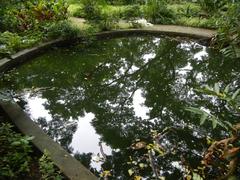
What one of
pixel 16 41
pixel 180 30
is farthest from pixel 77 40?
pixel 180 30

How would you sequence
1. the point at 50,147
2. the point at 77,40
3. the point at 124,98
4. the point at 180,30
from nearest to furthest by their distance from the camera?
the point at 50,147
the point at 124,98
the point at 77,40
the point at 180,30

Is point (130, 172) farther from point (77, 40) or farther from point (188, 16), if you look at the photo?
point (188, 16)

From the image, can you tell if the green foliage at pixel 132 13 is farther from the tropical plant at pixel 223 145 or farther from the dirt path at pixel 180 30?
the tropical plant at pixel 223 145

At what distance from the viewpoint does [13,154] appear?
3.58 m

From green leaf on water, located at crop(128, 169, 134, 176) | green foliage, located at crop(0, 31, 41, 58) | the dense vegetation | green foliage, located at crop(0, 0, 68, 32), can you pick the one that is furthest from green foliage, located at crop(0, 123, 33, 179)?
green foliage, located at crop(0, 0, 68, 32)

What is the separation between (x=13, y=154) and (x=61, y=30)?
19.7ft

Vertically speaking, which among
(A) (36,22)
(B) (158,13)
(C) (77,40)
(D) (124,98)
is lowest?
(C) (77,40)

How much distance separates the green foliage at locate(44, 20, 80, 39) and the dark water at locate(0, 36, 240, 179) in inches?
17.5

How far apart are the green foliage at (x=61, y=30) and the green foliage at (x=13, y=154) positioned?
18.3ft

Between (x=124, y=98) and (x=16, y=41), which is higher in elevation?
(x=16, y=41)

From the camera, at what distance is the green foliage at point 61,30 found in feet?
30.0

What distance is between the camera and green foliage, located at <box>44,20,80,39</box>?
9.13 metres

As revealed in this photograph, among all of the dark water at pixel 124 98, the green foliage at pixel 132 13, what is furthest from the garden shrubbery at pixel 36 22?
the green foliage at pixel 132 13

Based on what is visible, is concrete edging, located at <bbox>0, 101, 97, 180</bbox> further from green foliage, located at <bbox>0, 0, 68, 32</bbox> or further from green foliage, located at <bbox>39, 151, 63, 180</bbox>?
green foliage, located at <bbox>0, 0, 68, 32</bbox>
